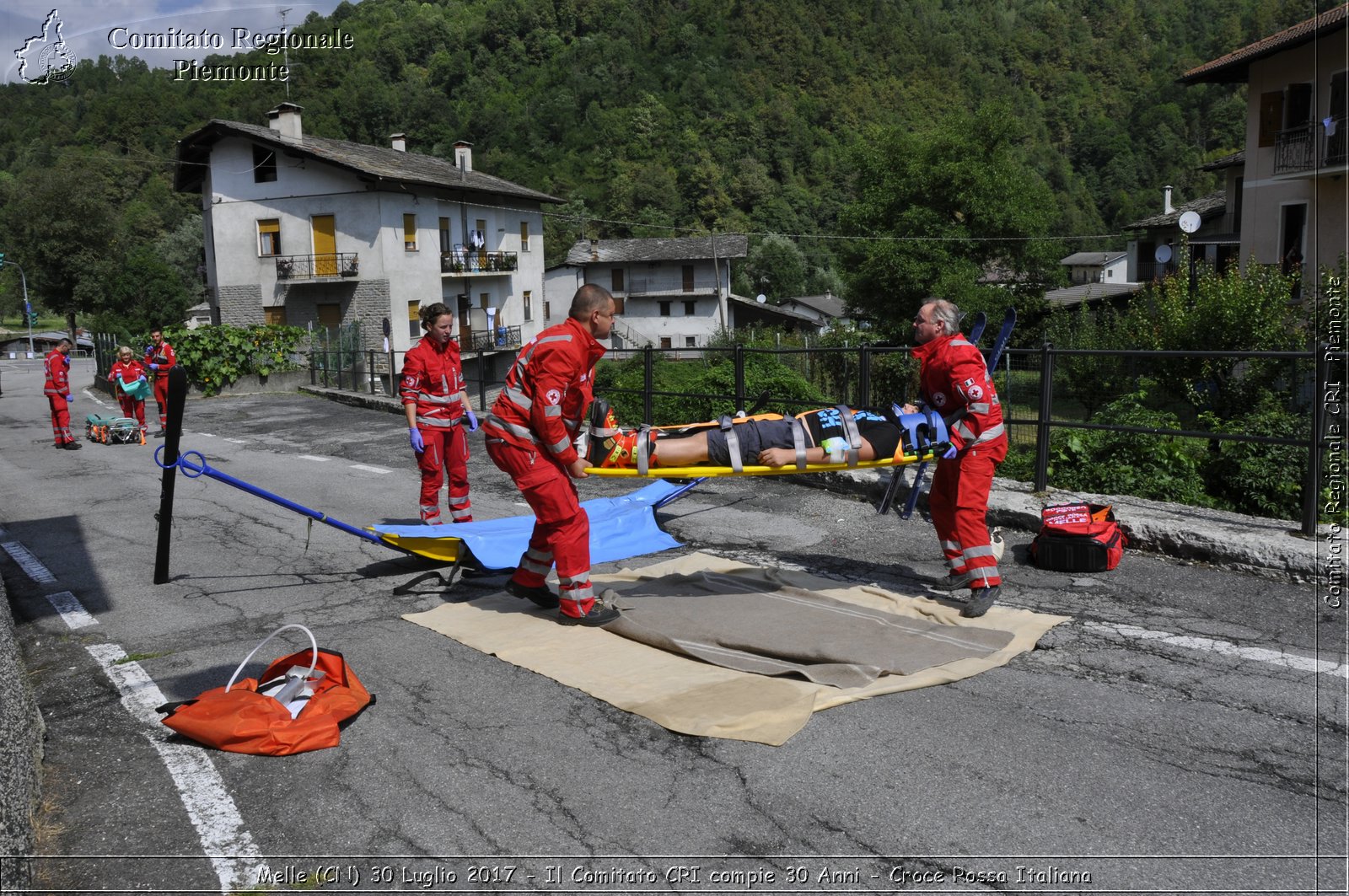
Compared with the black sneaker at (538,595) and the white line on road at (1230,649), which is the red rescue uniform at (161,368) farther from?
the white line on road at (1230,649)

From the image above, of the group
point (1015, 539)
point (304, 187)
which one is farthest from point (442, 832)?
point (304, 187)

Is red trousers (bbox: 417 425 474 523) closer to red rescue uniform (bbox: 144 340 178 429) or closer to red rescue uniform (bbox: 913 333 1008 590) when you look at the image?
red rescue uniform (bbox: 913 333 1008 590)

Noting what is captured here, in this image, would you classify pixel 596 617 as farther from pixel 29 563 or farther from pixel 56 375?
pixel 56 375

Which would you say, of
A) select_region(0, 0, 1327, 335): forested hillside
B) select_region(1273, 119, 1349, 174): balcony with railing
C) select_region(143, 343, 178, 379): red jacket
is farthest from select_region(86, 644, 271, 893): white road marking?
select_region(0, 0, 1327, 335): forested hillside

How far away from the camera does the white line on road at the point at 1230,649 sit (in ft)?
17.6

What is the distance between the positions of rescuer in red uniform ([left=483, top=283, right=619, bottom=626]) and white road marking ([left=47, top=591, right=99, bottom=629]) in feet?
10.1

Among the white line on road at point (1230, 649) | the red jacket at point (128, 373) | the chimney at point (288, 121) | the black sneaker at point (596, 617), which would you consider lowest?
the white line on road at point (1230, 649)

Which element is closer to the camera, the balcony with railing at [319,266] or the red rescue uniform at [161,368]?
the red rescue uniform at [161,368]

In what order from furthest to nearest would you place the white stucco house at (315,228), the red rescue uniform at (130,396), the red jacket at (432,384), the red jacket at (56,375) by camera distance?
1. the white stucco house at (315,228)
2. the red rescue uniform at (130,396)
3. the red jacket at (56,375)
4. the red jacket at (432,384)

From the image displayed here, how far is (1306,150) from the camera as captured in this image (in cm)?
2839

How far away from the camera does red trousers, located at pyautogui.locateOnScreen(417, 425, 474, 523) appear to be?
8977 millimetres

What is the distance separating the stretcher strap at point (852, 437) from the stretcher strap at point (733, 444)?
26.9 inches

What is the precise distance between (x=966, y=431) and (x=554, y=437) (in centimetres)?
267

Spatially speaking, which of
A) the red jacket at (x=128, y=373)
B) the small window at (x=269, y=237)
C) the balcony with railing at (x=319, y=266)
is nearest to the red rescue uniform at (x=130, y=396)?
the red jacket at (x=128, y=373)
